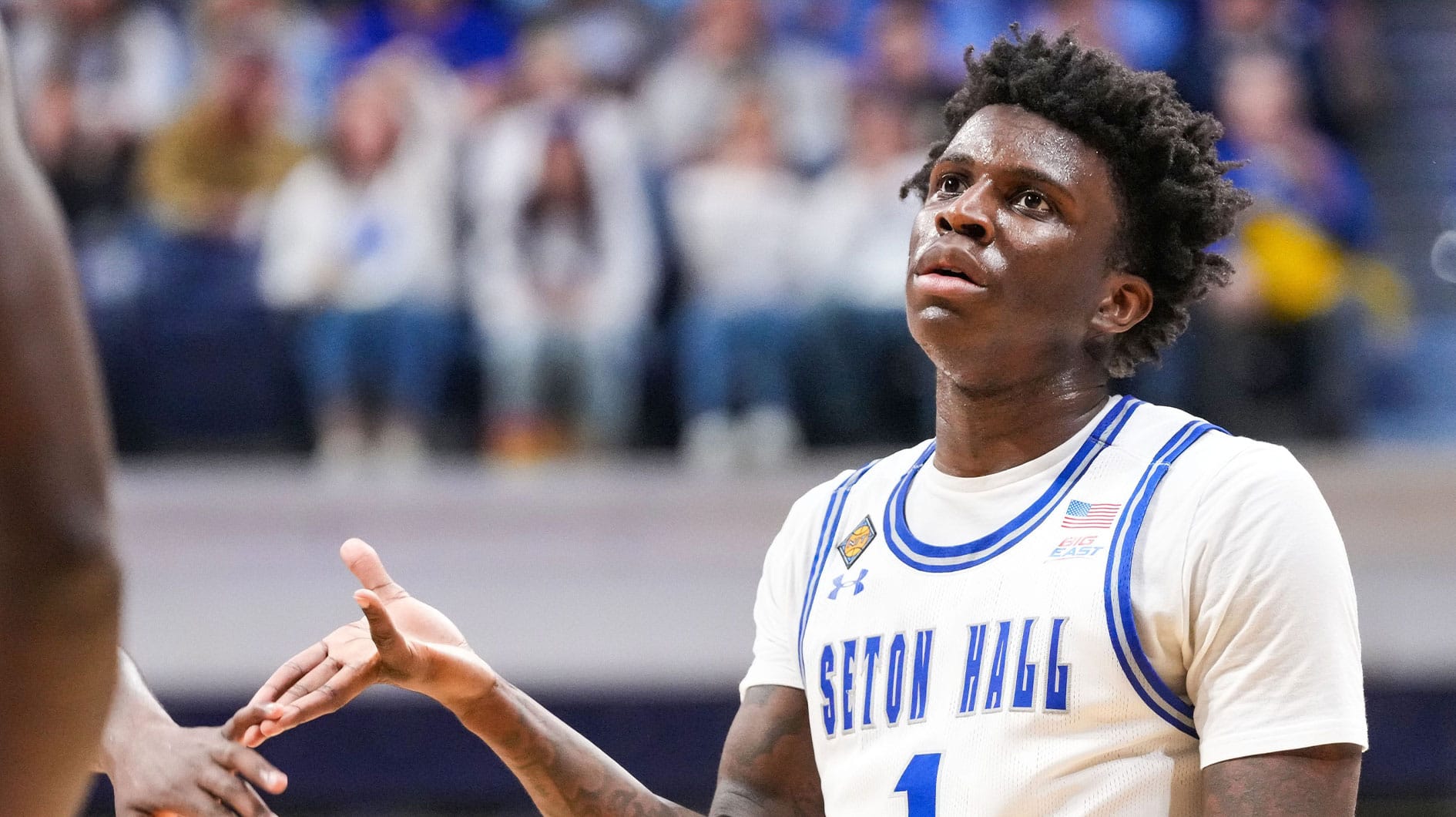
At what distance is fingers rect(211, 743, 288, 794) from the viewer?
8.93ft

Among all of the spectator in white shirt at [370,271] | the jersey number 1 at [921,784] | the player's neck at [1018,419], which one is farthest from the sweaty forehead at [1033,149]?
the spectator in white shirt at [370,271]

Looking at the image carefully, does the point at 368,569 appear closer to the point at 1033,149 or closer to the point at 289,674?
the point at 289,674

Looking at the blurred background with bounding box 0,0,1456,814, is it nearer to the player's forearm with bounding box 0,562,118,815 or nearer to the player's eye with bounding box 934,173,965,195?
the player's eye with bounding box 934,173,965,195

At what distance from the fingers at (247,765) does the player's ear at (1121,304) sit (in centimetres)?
159

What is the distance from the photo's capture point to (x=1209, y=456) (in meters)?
2.88

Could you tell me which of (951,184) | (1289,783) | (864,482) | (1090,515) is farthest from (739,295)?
(1289,783)

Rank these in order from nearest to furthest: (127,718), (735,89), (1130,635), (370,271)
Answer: (1130,635) < (127,718) < (370,271) < (735,89)

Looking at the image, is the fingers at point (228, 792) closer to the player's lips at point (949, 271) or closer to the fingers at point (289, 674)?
the fingers at point (289, 674)

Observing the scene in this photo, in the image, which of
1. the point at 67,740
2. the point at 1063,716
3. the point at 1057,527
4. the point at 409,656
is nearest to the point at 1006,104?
the point at 1057,527

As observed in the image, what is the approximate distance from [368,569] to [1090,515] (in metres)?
1.24

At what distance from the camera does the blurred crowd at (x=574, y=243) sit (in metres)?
7.86

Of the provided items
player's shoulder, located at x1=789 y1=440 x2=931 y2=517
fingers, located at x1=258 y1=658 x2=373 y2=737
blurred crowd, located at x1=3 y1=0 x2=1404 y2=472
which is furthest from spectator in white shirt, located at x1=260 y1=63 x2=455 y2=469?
fingers, located at x1=258 y1=658 x2=373 y2=737

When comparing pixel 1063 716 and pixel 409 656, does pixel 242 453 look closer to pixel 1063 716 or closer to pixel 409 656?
pixel 409 656

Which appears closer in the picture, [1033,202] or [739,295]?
[1033,202]
